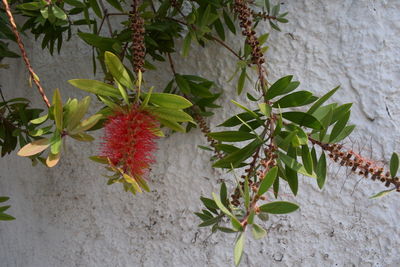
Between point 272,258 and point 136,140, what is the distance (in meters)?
0.60

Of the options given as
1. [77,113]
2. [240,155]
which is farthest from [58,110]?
[240,155]

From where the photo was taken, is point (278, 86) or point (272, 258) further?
point (272, 258)

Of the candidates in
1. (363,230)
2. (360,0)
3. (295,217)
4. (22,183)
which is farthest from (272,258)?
(22,183)

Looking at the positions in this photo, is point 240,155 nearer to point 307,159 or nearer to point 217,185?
point 307,159

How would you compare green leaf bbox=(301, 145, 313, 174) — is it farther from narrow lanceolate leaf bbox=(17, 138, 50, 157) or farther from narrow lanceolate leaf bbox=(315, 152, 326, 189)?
narrow lanceolate leaf bbox=(17, 138, 50, 157)

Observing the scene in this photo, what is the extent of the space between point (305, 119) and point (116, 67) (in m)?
0.28

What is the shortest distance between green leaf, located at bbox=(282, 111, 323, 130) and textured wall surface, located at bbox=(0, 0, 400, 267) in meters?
0.30

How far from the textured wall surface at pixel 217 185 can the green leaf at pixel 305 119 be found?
0.30m

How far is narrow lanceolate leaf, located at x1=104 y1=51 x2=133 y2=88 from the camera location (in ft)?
1.81

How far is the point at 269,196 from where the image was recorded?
97 centimetres

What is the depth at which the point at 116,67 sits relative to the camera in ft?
1.82

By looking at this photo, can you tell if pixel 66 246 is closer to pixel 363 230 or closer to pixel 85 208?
pixel 85 208

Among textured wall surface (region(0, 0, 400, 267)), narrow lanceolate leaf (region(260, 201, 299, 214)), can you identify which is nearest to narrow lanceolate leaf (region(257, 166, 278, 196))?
narrow lanceolate leaf (region(260, 201, 299, 214))

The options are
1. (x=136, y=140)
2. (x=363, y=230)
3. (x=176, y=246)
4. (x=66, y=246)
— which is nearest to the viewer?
(x=136, y=140)
